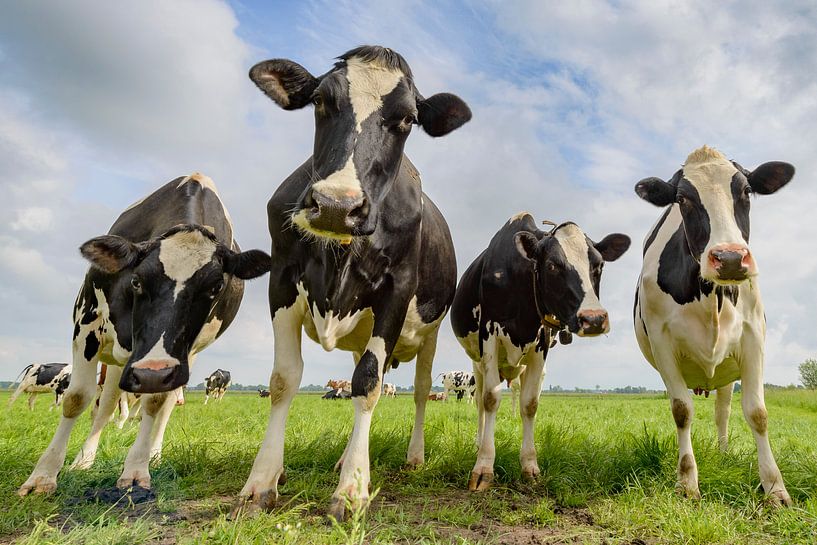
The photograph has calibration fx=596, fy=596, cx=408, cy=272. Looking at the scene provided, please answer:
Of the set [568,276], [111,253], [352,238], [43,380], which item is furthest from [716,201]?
[43,380]

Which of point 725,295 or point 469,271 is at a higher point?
point 469,271

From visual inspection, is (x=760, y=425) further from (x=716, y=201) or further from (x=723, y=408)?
(x=723, y=408)

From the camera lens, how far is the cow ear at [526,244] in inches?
245

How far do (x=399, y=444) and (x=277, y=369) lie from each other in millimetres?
2214

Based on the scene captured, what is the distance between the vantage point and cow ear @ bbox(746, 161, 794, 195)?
552cm

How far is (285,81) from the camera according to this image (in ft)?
15.1

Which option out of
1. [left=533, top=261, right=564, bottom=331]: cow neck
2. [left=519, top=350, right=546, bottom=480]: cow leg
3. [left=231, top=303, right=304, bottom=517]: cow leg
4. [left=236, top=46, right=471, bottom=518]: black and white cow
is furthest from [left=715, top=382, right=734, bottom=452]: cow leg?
[left=231, top=303, right=304, bottom=517]: cow leg

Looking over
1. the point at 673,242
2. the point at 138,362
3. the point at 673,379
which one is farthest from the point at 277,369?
the point at 673,242

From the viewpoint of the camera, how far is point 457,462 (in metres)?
5.75

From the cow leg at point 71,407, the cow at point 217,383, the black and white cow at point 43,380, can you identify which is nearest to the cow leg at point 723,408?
the cow leg at point 71,407

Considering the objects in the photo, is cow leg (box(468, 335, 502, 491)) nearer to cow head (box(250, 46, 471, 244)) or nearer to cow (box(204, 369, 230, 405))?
cow head (box(250, 46, 471, 244))

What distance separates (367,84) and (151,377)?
2.57 metres

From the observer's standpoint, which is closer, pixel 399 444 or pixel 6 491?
pixel 6 491

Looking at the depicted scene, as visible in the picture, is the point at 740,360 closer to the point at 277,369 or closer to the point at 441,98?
the point at 441,98
